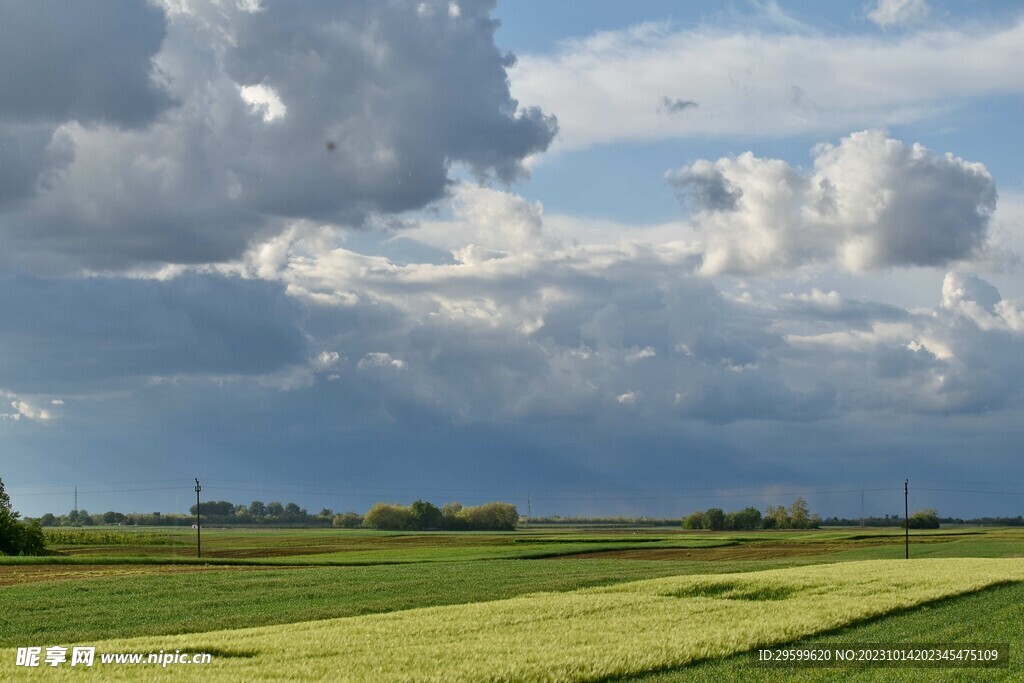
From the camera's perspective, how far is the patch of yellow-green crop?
20.5 m

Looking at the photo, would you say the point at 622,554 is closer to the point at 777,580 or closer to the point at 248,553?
the point at 248,553

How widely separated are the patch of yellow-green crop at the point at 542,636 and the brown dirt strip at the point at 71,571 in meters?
33.6

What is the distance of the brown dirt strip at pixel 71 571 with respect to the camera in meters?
58.8

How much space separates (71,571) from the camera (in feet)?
218

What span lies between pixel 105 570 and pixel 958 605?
178 ft

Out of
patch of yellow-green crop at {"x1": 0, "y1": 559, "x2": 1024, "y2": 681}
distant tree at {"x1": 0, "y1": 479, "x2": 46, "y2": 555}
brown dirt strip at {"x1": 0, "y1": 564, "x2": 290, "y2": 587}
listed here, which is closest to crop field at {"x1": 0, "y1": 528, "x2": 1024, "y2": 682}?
patch of yellow-green crop at {"x1": 0, "y1": 559, "x2": 1024, "y2": 681}

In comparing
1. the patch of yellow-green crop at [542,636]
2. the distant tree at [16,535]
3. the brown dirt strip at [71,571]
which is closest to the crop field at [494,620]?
the patch of yellow-green crop at [542,636]

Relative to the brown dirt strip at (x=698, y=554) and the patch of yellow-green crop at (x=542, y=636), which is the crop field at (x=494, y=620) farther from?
the brown dirt strip at (x=698, y=554)

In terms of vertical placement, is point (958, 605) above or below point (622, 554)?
above

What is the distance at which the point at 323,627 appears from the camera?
2895 centimetres

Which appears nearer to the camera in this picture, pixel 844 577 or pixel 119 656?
pixel 119 656

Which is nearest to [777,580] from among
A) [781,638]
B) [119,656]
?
[781,638]

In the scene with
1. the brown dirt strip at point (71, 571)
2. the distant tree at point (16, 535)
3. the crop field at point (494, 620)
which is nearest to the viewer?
the crop field at point (494, 620)

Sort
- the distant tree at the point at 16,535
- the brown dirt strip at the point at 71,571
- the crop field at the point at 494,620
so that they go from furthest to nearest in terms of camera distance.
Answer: the distant tree at the point at 16,535 < the brown dirt strip at the point at 71,571 < the crop field at the point at 494,620
